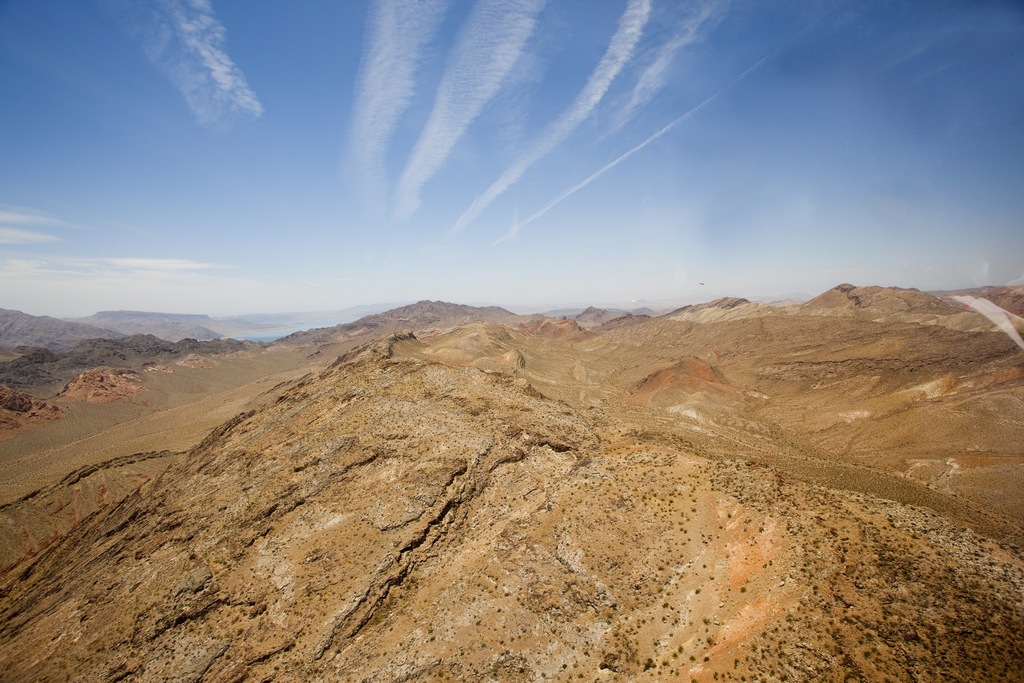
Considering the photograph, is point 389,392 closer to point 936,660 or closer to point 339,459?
point 339,459

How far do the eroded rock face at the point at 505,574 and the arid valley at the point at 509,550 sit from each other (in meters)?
0.10

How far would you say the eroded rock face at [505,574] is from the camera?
1450cm

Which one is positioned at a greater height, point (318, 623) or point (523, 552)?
point (523, 552)

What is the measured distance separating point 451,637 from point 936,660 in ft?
59.8

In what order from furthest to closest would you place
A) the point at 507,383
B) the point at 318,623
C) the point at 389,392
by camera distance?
the point at 507,383
the point at 389,392
the point at 318,623

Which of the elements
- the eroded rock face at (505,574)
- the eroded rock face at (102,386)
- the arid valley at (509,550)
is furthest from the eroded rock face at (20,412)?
the eroded rock face at (505,574)

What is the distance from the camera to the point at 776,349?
8638cm

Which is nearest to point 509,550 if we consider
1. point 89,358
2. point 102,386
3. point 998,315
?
point 998,315

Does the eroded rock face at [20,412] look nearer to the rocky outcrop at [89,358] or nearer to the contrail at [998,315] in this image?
the rocky outcrop at [89,358]

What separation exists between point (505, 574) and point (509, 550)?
48.3 inches

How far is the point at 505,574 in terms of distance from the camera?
20.0 m

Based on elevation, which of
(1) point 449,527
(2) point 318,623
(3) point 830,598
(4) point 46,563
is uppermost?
(3) point 830,598

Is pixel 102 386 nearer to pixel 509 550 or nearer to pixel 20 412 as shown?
pixel 20 412

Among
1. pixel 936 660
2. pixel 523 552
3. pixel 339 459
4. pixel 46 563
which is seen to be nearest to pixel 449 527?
pixel 523 552
